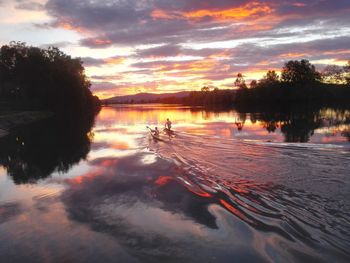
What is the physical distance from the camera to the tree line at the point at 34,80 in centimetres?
9619

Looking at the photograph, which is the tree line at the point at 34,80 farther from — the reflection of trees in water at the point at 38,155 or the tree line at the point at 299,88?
the tree line at the point at 299,88

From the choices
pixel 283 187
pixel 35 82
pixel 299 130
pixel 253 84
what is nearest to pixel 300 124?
pixel 299 130

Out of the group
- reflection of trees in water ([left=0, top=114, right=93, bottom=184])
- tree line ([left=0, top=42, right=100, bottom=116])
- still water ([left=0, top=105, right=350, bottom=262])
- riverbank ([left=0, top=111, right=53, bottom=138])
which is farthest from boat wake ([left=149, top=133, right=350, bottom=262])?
tree line ([left=0, top=42, right=100, bottom=116])

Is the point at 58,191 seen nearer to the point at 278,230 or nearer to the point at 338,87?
the point at 278,230

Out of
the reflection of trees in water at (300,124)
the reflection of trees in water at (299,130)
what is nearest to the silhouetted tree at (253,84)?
the reflection of trees in water at (300,124)

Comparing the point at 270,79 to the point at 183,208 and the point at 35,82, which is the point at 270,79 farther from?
the point at 183,208

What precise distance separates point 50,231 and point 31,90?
94247 millimetres

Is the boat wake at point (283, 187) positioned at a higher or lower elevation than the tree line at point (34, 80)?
lower

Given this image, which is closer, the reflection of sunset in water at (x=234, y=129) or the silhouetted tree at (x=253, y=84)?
the reflection of sunset in water at (x=234, y=129)

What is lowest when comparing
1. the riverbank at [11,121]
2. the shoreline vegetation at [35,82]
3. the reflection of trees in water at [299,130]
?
the reflection of trees in water at [299,130]

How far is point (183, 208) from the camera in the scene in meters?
14.2

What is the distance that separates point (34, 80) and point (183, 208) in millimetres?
93324

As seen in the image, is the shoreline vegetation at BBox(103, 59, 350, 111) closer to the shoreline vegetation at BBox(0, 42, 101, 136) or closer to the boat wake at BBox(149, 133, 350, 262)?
the shoreline vegetation at BBox(0, 42, 101, 136)

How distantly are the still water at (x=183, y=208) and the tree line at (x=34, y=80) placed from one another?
252 ft
